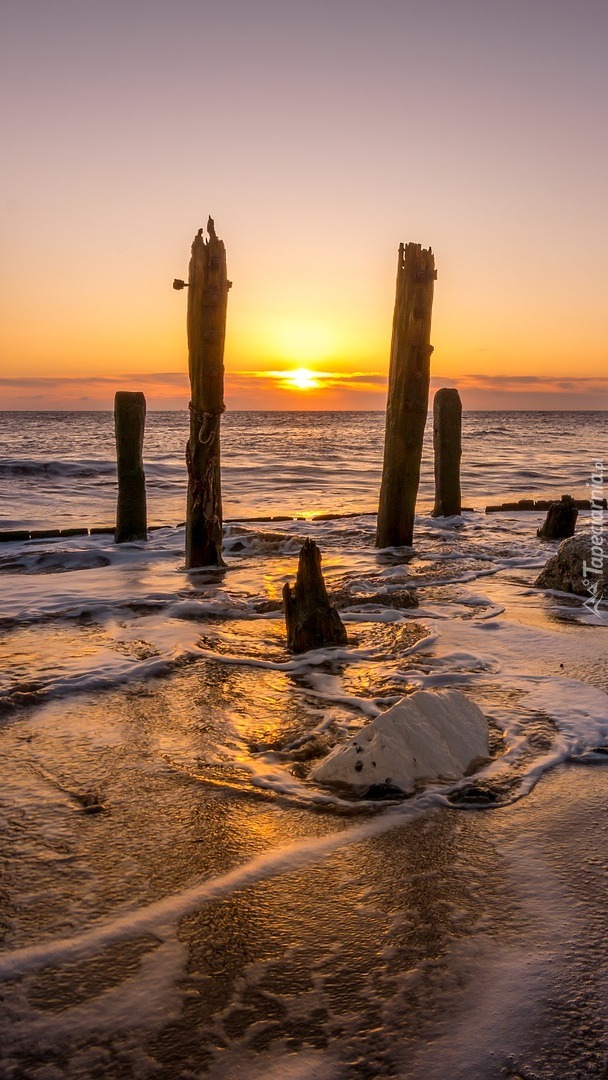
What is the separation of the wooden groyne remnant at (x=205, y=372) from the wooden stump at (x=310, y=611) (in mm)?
2729

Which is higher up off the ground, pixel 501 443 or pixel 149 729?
pixel 501 443

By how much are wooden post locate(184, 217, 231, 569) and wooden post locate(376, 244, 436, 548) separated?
6.66 ft

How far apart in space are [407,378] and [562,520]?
3513 mm

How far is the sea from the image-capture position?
7.49 feet

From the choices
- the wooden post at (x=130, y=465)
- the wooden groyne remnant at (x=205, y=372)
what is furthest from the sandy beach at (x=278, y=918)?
the wooden post at (x=130, y=465)

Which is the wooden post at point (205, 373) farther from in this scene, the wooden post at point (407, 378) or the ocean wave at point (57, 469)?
the ocean wave at point (57, 469)

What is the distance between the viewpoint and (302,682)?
539cm

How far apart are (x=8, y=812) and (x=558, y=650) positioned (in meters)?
4.03

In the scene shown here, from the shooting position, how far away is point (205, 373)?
8.51 meters

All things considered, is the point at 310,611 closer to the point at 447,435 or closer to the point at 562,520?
the point at 562,520

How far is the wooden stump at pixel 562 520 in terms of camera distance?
11469 mm

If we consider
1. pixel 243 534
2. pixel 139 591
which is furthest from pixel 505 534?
pixel 139 591

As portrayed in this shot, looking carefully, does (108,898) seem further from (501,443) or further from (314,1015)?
(501,443)

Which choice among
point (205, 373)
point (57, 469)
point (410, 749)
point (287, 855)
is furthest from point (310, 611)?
point (57, 469)
